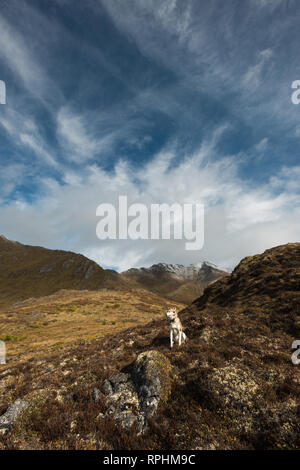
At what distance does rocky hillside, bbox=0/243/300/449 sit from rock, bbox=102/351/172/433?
0.04 meters

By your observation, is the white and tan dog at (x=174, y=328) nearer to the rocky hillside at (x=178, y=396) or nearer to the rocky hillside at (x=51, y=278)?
the rocky hillside at (x=178, y=396)

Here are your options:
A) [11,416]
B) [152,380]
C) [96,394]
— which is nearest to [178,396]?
[152,380]

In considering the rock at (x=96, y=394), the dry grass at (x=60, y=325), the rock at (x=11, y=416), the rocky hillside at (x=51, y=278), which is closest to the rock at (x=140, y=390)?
the rock at (x=96, y=394)

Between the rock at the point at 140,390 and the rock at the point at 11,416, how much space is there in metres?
3.25

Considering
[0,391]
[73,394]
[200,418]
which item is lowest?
[0,391]

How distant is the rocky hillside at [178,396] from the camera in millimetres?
5742

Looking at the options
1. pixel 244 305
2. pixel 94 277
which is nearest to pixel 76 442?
pixel 244 305

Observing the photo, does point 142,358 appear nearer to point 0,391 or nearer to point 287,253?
point 0,391

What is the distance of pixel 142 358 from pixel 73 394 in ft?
11.1

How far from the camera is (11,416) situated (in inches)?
308

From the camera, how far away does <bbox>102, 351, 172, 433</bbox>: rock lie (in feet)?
22.8

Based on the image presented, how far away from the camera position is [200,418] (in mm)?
6227

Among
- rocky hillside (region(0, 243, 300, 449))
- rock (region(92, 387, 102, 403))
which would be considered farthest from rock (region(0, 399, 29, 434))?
rock (region(92, 387, 102, 403))
